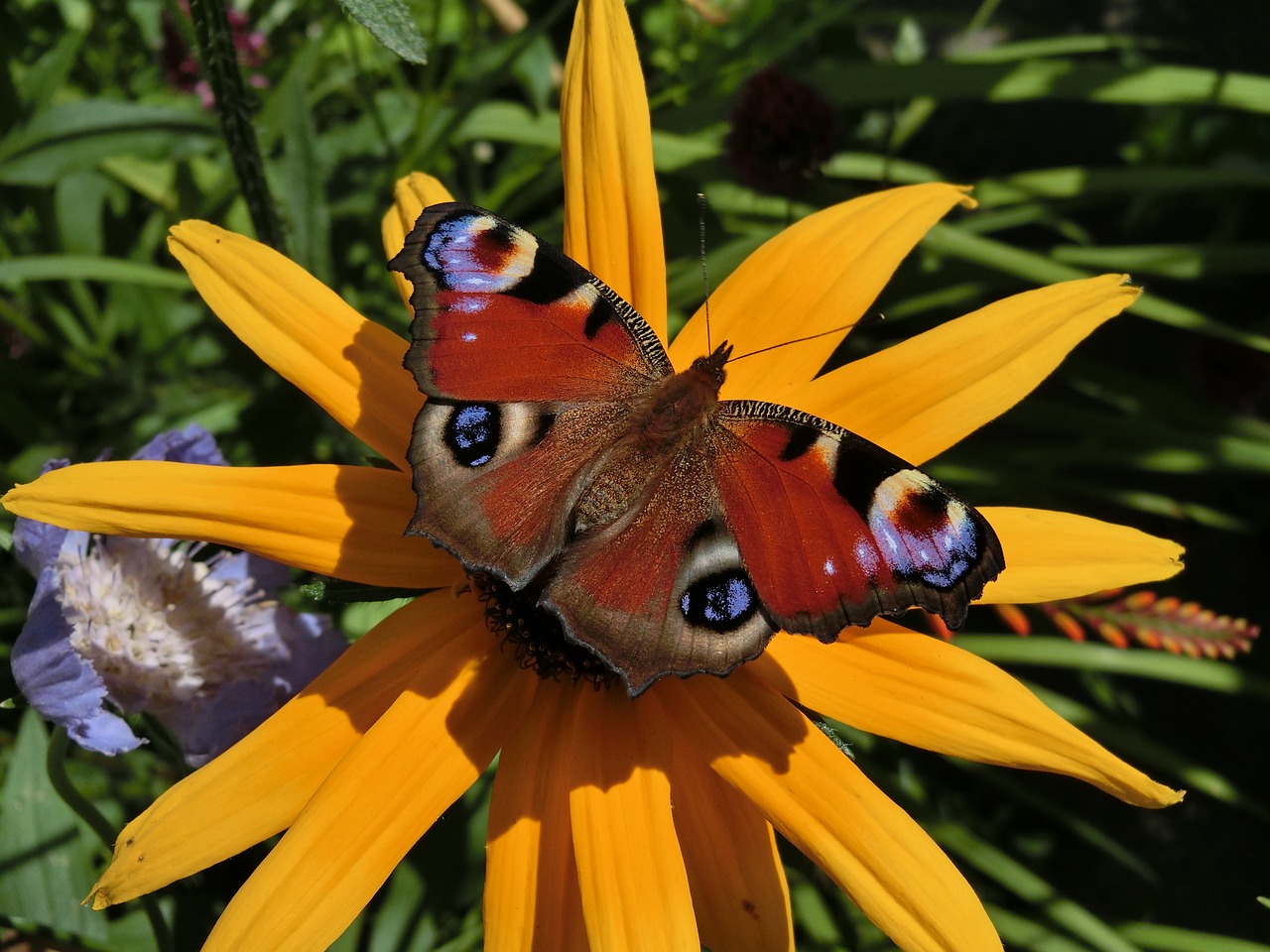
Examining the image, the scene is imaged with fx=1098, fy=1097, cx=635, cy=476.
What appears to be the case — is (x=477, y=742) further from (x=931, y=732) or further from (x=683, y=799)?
(x=931, y=732)

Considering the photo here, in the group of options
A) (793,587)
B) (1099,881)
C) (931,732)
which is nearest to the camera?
(793,587)

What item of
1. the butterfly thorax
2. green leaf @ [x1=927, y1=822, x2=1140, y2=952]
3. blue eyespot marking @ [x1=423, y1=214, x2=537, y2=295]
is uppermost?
blue eyespot marking @ [x1=423, y1=214, x2=537, y2=295]

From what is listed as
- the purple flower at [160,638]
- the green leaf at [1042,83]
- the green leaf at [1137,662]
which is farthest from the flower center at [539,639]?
the green leaf at [1042,83]

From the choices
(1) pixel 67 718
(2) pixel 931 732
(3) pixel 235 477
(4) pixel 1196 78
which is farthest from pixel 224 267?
(4) pixel 1196 78

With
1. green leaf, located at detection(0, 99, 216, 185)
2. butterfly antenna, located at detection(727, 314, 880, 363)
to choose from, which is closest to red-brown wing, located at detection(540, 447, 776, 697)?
butterfly antenna, located at detection(727, 314, 880, 363)

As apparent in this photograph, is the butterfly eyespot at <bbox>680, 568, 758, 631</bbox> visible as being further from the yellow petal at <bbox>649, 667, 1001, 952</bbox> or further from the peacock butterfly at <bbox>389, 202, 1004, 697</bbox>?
the yellow petal at <bbox>649, 667, 1001, 952</bbox>

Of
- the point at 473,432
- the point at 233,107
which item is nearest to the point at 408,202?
the point at 233,107
